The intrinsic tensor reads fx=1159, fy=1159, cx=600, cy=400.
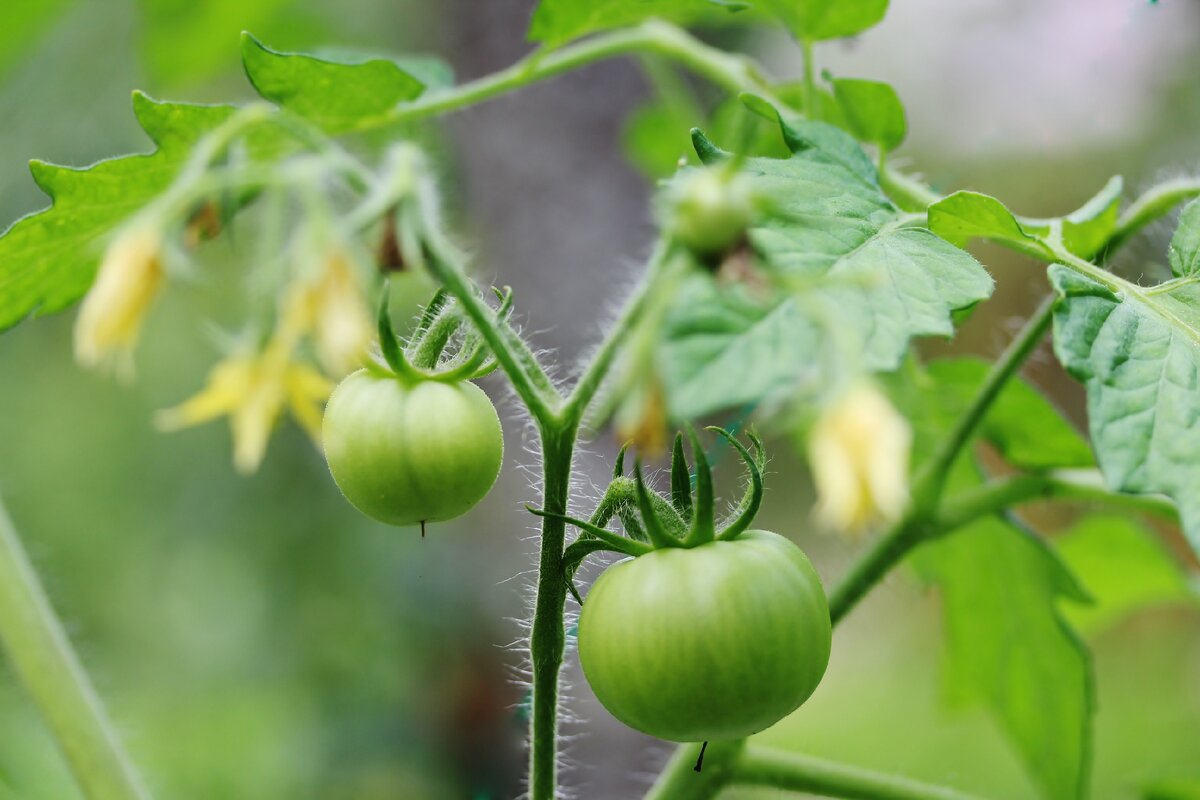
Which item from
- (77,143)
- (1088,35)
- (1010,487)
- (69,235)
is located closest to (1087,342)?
(1010,487)

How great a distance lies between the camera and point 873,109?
0.83 m

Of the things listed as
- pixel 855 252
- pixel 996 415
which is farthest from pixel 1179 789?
pixel 855 252

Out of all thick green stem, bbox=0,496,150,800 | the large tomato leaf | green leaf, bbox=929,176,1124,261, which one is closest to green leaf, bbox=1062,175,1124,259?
green leaf, bbox=929,176,1124,261

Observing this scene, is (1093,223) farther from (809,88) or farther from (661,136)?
(661,136)

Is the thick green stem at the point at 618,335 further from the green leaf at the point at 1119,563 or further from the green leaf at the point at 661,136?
the green leaf at the point at 1119,563

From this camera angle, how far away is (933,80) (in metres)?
3.95

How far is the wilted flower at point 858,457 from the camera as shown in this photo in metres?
0.38

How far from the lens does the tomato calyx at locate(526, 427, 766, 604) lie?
561mm

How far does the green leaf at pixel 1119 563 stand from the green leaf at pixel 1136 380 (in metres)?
0.77

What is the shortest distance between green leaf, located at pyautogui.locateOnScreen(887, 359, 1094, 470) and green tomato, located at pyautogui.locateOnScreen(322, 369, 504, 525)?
0.48m

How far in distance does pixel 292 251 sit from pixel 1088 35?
1.75 m

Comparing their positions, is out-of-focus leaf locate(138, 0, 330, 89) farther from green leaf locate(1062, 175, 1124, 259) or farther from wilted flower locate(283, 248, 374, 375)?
wilted flower locate(283, 248, 374, 375)

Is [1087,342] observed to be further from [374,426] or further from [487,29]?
[487,29]

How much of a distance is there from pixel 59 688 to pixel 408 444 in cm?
40
